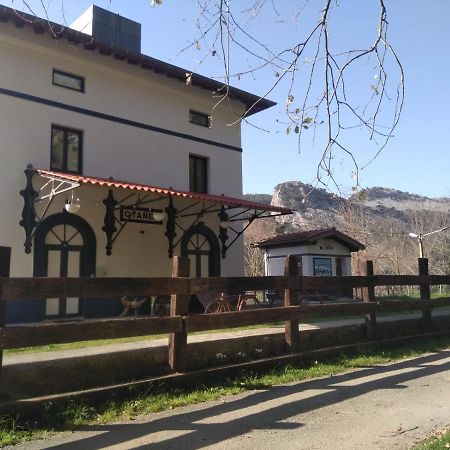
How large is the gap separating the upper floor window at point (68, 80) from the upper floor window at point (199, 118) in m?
4.39

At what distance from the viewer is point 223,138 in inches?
752

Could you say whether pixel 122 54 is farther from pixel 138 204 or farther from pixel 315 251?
pixel 315 251

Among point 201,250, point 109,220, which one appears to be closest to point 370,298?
point 109,220

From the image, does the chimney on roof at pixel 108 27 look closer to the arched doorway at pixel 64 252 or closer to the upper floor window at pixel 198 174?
the upper floor window at pixel 198 174

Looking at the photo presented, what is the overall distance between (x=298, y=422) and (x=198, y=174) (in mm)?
14252

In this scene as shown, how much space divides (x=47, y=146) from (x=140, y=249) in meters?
4.17

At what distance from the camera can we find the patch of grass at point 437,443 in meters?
3.96

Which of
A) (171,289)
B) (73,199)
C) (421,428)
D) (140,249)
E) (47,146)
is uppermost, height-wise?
(47,146)

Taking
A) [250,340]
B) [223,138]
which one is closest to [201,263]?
[223,138]

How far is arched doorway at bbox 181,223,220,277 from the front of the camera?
17422 millimetres

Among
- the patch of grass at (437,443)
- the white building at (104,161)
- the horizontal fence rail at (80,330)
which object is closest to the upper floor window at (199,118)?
the white building at (104,161)

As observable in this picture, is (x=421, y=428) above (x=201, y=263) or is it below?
below

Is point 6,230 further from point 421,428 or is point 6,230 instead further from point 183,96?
point 421,428

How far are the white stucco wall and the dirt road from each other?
24.1 feet
